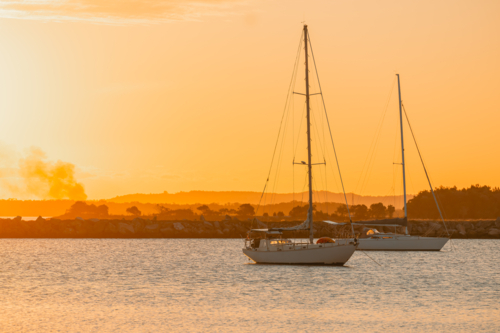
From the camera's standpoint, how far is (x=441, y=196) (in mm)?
166500

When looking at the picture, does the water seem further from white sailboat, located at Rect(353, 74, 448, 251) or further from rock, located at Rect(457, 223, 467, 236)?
rock, located at Rect(457, 223, 467, 236)

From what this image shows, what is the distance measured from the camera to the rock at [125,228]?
125 meters

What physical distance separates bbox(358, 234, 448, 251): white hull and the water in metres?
9.43

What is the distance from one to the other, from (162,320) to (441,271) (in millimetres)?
31543

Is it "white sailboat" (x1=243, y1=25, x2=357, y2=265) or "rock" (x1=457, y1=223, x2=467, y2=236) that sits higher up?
"rock" (x1=457, y1=223, x2=467, y2=236)

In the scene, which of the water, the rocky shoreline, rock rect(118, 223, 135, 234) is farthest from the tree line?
the water

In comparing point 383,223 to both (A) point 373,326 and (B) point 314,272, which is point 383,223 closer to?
(B) point 314,272

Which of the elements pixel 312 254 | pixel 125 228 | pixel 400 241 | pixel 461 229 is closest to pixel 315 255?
pixel 312 254

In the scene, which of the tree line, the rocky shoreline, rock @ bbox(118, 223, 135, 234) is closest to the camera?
the rocky shoreline

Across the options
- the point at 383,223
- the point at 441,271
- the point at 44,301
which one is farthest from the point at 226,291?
the point at 383,223

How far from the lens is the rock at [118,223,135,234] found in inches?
4919

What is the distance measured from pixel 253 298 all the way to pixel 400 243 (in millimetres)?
35974

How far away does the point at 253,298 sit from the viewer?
107 ft

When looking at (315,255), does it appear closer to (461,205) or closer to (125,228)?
(125,228)
